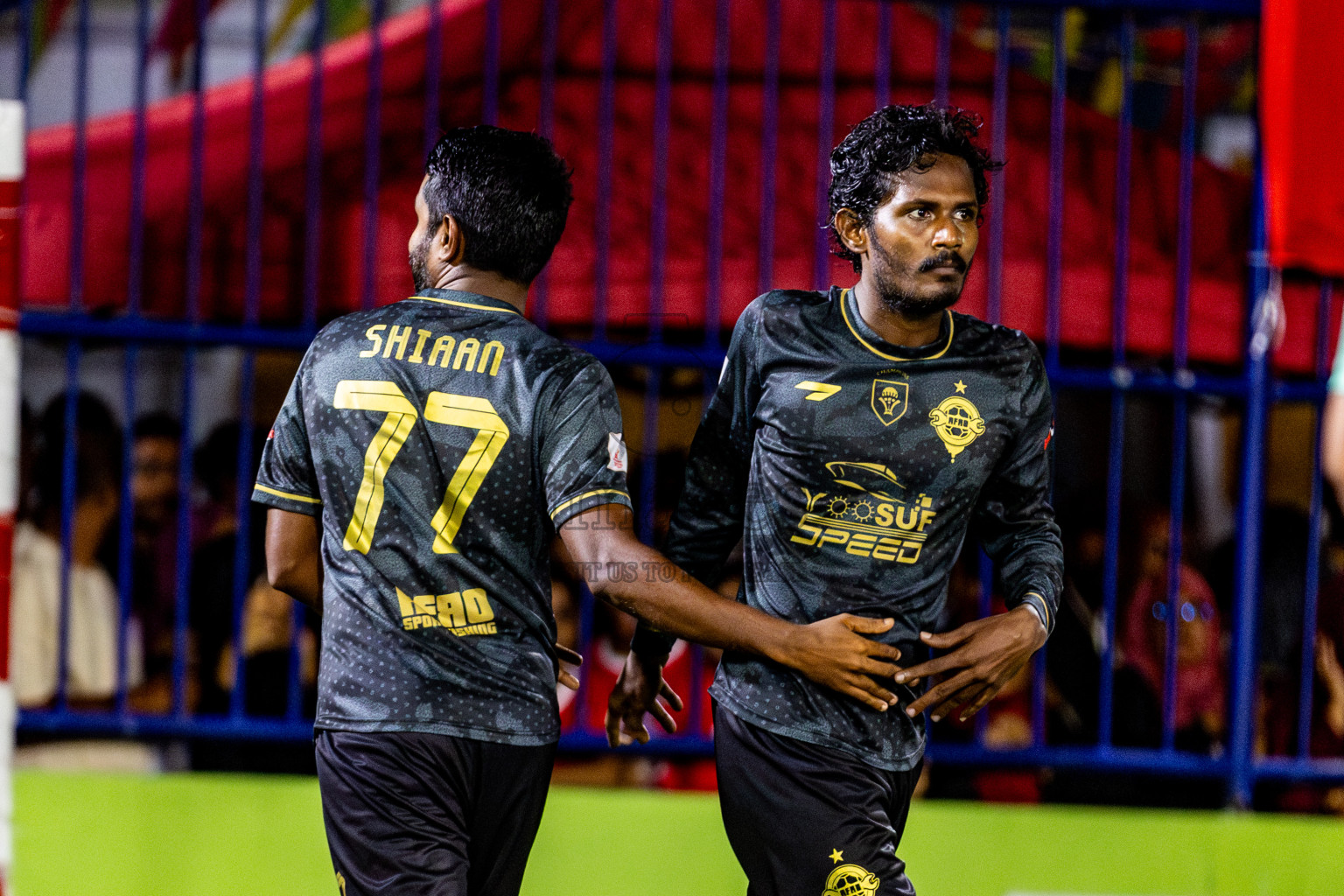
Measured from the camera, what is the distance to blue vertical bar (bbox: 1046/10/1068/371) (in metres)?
3.50

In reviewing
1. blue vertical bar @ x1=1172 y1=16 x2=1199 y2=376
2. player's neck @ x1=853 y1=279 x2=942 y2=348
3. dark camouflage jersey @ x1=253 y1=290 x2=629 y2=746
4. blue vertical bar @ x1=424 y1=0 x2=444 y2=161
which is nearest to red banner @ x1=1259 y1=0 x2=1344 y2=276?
blue vertical bar @ x1=1172 y1=16 x2=1199 y2=376

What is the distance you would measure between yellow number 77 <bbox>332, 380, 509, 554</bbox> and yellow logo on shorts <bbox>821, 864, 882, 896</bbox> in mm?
814

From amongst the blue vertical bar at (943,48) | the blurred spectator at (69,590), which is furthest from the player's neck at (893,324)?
the blurred spectator at (69,590)

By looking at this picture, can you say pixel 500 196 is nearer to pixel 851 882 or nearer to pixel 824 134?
pixel 851 882

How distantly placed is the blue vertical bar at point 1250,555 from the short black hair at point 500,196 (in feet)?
7.08

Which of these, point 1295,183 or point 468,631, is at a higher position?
point 1295,183

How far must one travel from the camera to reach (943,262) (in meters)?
2.26

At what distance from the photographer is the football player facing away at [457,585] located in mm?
2051

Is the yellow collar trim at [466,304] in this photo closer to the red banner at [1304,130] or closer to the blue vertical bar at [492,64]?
the blue vertical bar at [492,64]

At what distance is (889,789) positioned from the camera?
227 centimetres

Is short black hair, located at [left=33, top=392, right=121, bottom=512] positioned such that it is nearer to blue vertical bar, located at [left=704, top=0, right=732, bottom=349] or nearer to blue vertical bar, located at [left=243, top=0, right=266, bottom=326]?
blue vertical bar, located at [left=243, top=0, right=266, bottom=326]

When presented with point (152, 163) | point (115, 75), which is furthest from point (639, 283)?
point (115, 75)

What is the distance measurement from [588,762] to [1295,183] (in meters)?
2.46

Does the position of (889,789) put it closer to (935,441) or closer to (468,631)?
(935,441)
